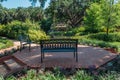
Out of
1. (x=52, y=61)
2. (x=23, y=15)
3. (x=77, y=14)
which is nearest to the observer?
(x=52, y=61)

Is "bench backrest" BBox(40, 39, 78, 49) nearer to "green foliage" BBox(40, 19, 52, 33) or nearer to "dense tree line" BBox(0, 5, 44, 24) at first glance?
"green foliage" BBox(40, 19, 52, 33)

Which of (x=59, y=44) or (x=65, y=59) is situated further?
(x=65, y=59)

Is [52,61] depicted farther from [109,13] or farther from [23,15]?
[23,15]

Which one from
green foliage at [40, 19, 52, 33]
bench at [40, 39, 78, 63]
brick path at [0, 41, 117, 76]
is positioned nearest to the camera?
brick path at [0, 41, 117, 76]

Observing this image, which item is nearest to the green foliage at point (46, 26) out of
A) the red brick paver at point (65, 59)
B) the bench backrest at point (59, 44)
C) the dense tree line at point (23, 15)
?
the dense tree line at point (23, 15)

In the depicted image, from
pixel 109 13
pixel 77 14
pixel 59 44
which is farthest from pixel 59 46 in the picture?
pixel 77 14

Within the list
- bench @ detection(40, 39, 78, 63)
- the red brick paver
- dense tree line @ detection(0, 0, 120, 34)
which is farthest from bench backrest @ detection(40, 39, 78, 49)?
dense tree line @ detection(0, 0, 120, 34)

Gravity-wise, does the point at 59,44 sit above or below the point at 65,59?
above

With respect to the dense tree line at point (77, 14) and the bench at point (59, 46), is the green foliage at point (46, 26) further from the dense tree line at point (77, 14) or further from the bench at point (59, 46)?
the bench at point (59, 46)

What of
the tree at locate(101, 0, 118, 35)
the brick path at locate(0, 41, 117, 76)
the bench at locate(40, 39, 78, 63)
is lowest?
the brick path at locate(0, 41, 117, 76)

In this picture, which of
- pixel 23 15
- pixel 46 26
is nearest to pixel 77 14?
pixel 46 26

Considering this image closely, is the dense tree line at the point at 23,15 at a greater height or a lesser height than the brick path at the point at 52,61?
greater

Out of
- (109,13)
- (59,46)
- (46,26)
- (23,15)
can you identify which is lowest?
(59,46)

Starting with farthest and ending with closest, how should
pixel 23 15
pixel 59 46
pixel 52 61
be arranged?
pixel 23 15 < pixel 52 61 < pixel 59 46
